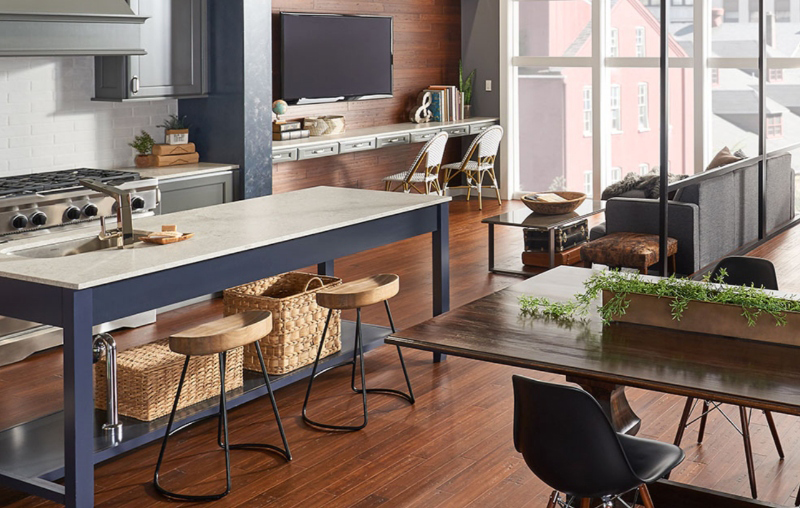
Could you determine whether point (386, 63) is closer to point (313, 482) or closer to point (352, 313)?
point (352, 313)

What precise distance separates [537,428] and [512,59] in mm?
8693

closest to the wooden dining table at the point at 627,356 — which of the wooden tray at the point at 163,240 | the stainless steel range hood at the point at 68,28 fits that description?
the wooden tray at the point at 163,240

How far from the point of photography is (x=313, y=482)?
3.93m

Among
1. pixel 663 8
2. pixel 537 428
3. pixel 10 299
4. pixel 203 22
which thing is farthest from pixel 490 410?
pixel 203 22

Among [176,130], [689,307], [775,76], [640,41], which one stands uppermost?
[640,41]

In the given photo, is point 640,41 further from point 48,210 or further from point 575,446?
point 575,446

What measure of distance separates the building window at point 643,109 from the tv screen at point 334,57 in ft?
8.89

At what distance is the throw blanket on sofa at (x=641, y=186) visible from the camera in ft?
24.1

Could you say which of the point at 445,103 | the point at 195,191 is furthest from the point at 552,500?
the point at 445,103

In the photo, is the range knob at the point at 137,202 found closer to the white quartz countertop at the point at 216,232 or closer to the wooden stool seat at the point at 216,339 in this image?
the white quartz countertop at the point at 216,232

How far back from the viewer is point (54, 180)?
5.85 m

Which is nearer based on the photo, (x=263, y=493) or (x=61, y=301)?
(x=61, y=301)

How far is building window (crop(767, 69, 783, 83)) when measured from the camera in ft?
30.5

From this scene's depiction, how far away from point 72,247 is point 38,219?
1315mm
